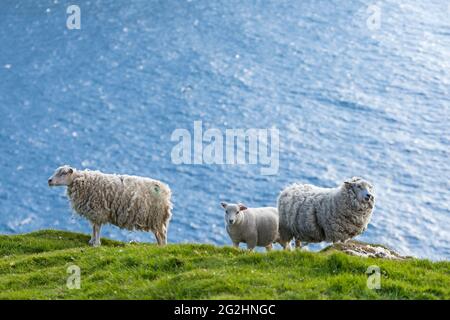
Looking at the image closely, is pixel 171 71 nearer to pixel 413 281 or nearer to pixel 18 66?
pixel 18 66

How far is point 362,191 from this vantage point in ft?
53.6

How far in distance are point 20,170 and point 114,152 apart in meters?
5.96

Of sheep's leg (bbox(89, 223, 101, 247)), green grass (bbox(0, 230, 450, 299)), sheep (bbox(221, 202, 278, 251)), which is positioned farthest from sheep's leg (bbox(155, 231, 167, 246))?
green grass (bbox(0, 230, 450, 299))

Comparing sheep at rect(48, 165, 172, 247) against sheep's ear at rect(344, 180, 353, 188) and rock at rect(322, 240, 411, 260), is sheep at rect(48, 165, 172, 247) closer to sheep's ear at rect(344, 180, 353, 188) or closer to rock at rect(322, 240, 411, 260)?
sheep's ear at rect(344, 180, 353, 188)

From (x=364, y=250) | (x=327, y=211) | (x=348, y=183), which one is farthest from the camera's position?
(x=327, y=211)

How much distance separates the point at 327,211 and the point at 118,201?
5.08 metres

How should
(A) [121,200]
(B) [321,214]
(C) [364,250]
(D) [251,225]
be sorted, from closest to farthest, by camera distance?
(C) [364,250] < (B) [321,214] < (D) [251,225] < (A) [121,200]

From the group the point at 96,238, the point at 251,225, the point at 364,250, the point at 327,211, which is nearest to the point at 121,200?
the point at 96,238

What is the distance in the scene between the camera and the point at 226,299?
1017cm

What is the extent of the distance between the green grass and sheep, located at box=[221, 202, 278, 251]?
8.34 feet

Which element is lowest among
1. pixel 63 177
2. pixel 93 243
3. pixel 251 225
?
pixel 93 243

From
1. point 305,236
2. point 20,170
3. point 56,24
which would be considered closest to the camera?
point 305,236

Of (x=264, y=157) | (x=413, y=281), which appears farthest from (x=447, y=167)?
(x=413, y=281)

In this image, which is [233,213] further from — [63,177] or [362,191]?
[63,177]
